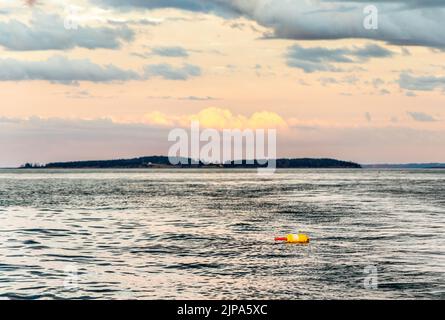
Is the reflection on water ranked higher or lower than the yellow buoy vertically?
lower

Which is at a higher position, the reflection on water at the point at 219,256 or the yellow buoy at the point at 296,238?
the yellow buoy at the point at 296,238

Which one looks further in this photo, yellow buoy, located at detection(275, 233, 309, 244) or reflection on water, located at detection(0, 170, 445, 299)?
yellow buoy, located at detection(275, 233, 309, 244)

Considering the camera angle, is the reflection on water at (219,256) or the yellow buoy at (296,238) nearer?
the reflection on water at (219,256)

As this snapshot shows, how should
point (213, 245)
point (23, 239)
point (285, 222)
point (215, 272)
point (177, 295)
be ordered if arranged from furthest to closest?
point (285, 222) → point (23, 239) → point (213, 245) → point (215, 272) → point (177, 295)

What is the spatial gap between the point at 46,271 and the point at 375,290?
18875 mm

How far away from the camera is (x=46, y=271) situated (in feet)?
138

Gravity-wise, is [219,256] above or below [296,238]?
below

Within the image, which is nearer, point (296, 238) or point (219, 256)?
point (219, 256)
